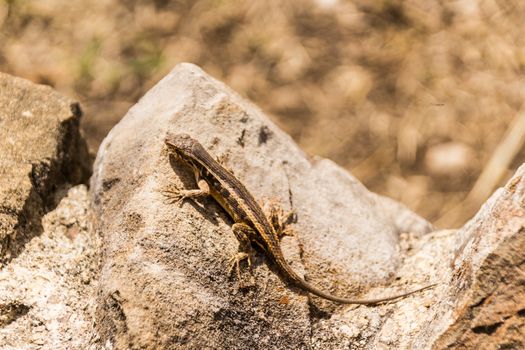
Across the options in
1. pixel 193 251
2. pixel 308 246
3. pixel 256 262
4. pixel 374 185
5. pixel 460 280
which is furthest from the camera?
pixel 374 185

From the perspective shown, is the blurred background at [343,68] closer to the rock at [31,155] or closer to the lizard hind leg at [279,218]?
the rock at [31,155]

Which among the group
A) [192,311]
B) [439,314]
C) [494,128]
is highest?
[439,314]

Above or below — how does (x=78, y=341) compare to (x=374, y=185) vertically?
above

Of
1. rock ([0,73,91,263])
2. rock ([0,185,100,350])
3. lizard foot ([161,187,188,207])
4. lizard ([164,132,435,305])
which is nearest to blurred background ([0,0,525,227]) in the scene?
rock ([0,73,91,263])

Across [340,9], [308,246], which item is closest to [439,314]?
[308,246]

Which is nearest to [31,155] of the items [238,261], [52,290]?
[52,290]

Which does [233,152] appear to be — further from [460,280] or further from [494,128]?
[494,128]

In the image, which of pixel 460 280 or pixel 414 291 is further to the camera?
pixel 414 291

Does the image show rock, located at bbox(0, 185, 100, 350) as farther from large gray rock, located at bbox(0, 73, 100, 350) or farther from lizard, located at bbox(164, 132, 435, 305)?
lizard, located at bbox(164, 132, 435, 305)

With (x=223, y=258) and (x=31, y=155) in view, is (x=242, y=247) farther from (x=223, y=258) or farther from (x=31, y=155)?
(x=31, y=155)
